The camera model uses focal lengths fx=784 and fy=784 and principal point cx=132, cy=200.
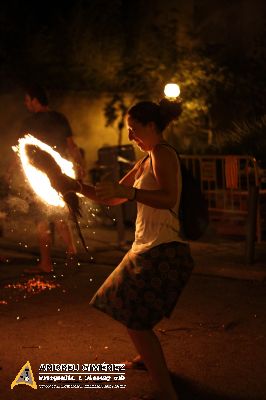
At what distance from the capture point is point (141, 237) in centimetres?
476

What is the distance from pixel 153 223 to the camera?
15.4ft

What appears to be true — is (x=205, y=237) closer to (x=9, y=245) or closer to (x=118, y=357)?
(x=9, y=245)

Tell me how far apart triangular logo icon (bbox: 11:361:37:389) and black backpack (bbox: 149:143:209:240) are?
4.70 feet

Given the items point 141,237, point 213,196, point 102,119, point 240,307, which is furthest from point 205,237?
point 141,237

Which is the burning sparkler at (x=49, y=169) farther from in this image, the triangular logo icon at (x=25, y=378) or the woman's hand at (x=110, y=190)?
the triangular logo icon at (x=25, y=378)

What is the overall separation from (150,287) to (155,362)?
44 cm

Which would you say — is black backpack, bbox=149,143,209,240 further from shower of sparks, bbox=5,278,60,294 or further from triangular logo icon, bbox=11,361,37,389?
shower of sparks, bbox=5,278,60,294

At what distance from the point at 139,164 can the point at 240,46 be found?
42.9 feet

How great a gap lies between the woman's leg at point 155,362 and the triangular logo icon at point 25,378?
2.88 feet

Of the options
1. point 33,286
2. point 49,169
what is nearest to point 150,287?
point 49,169

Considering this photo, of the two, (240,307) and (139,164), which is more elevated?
(139,164)

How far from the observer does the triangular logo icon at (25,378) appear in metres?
5.12

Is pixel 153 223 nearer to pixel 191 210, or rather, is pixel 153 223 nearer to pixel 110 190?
pixel 191 210

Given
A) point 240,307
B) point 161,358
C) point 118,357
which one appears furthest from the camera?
point 240,307
